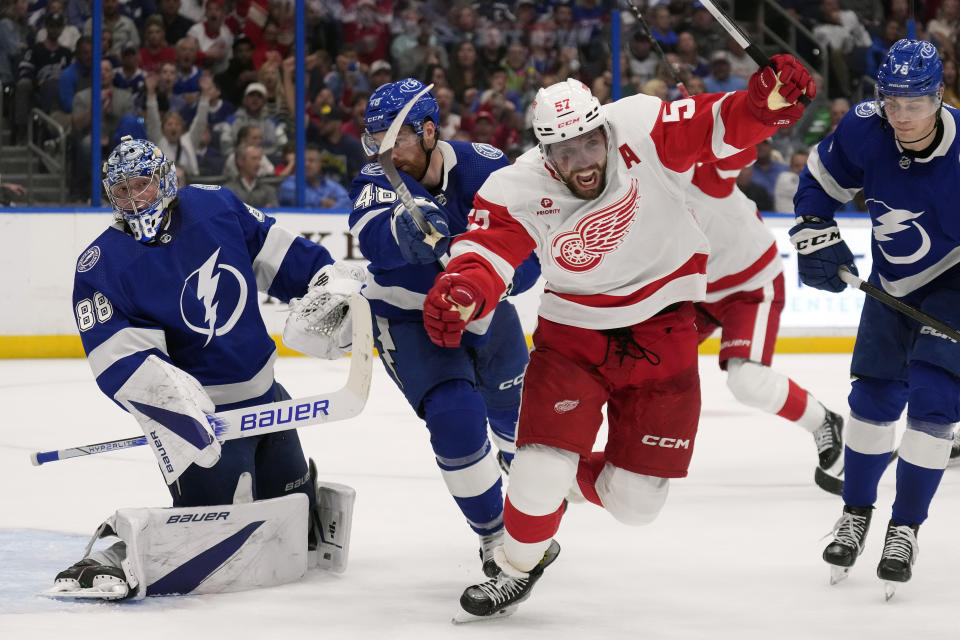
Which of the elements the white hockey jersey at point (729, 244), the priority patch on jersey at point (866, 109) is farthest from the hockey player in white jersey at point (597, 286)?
the white hockey jersey at point (729, 244)

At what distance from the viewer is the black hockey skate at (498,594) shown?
262 centimetres

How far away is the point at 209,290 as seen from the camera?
294 cm

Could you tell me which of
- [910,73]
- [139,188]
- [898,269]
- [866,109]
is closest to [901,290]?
[898,269]

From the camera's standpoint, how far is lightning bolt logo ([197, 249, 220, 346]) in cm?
293

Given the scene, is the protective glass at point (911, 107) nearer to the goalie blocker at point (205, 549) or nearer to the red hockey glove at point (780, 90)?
the red hockey glove at point (780, 90)

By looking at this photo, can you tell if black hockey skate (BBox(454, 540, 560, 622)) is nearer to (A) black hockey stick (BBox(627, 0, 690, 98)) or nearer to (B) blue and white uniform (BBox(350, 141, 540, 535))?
(B) blue and white uniform (BBox(350, 141, 540, 535))

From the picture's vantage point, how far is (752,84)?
247 cm

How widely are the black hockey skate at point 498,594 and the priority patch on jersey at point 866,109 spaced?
1.24 metres

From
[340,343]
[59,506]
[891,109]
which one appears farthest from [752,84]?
[59,506]

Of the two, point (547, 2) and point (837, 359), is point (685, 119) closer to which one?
point (837, 359)

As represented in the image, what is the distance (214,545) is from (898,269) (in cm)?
164

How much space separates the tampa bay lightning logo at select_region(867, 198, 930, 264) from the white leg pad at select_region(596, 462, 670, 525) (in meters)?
0.75

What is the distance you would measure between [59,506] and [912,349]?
7.55 ft

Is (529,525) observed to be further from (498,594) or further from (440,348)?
(440,348)
